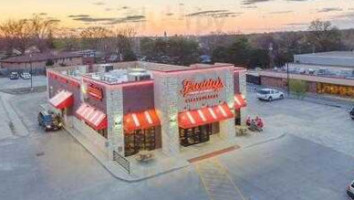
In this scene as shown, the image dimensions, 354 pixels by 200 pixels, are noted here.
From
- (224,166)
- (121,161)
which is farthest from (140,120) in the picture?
(224,166)

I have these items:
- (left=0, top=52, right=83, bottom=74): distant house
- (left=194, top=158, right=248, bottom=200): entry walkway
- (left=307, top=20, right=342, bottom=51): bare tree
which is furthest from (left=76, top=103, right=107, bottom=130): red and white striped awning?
(left=307, top=20, right=342, bottom=51): bare tree

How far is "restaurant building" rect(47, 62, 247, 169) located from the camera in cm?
2697

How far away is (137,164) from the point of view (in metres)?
25.9

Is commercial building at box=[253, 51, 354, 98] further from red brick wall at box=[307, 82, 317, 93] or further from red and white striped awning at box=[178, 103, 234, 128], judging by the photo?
red and white striped awning at box=[178, 103, 234, 128]

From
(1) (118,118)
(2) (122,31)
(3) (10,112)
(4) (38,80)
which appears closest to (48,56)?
(4) (38,80)

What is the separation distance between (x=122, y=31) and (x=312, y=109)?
123535mm

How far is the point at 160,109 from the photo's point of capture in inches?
1096

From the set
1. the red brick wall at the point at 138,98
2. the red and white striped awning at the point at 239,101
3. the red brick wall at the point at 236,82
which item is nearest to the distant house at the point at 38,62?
the red brick wall at the point at 236,82

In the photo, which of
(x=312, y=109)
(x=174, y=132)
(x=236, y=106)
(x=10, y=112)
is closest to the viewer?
(x=174, y=132)

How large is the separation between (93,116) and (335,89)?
3411 cm

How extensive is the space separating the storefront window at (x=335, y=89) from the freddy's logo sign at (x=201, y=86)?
25.3m

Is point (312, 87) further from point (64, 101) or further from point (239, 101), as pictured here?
point (64, 101)

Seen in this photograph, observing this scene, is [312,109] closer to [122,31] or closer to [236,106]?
[236,106]

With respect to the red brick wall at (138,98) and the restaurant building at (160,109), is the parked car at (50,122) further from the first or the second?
the red brick wall at (138,98)
